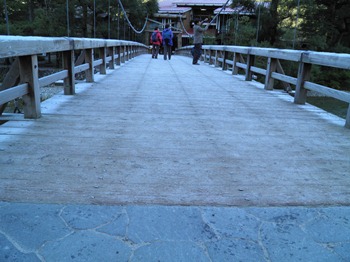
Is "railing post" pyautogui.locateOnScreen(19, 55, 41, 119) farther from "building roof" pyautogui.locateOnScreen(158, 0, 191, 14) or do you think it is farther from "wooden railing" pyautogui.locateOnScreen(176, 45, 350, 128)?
"building roof" pyautogui.locateOnScreen(158, 0, 191, 14)

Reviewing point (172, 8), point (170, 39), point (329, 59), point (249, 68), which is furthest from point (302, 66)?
point (172, 8)

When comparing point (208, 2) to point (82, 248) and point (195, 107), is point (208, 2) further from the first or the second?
point (82, 248)

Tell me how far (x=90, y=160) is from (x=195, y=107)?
2.07m

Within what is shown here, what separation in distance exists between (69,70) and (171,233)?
10.9ft

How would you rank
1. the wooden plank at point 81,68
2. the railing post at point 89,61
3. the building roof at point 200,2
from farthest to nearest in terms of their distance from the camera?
the building roof at point 200,2, the railing post at point 89,61, the wooden plank at point 81,68

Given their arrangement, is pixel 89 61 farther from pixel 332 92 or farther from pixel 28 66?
pixel 332 92

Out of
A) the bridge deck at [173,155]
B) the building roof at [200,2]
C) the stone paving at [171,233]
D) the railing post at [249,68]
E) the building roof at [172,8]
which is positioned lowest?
the stone paving at [171,233]

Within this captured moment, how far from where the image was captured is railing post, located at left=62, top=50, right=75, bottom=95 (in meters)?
4.25

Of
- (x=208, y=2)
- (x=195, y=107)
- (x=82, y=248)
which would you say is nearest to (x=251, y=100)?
(x=195, y=107)

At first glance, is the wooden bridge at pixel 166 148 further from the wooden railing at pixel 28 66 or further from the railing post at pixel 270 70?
the railing post at pixel 270 70

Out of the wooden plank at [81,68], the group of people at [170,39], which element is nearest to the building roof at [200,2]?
the group of people at [170,39]

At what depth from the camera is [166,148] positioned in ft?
8.52

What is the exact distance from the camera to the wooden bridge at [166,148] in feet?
6.20

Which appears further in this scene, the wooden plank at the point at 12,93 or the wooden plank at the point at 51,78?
the wooden plank at the point at 51,78
